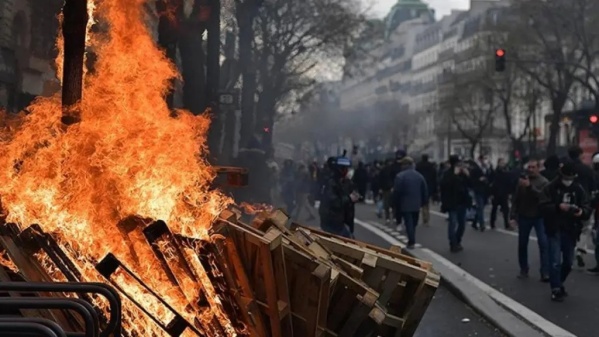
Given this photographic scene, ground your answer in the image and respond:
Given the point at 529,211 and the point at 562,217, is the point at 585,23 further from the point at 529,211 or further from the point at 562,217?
the point at 562,217

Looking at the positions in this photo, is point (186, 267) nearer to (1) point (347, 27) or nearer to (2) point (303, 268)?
(2) point (303, 268)

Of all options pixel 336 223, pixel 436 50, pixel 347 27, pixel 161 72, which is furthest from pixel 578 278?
pixel 436 50

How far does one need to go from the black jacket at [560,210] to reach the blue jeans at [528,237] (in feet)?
2.26

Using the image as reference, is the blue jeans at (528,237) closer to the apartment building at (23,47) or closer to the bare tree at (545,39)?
the apartment building at (23,47)

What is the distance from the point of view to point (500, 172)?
65.6ft

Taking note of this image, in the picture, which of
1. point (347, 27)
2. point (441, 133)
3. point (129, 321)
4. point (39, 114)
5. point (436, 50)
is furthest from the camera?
point (436, 50)

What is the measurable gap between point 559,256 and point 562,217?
49cm

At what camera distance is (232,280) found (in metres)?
4.78

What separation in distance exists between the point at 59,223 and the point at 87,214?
160 mm

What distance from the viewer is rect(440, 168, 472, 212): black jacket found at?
15.3m

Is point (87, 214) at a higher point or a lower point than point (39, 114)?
lower

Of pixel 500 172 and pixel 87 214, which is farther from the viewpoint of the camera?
pixel 500 172

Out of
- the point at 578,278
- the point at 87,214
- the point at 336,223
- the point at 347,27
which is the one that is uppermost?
the point at 347,27

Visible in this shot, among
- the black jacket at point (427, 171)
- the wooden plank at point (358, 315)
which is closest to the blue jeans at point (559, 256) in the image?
the wooden plank at point (358, 315)
